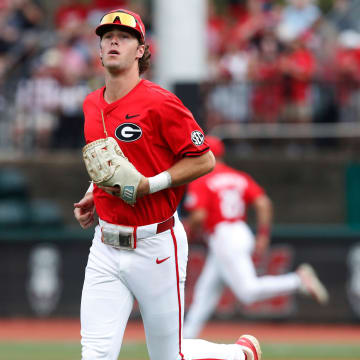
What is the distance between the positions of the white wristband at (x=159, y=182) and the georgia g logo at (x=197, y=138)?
250 mm

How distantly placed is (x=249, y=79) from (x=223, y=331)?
3.85 meters

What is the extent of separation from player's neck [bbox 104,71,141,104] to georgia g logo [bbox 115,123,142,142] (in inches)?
8.3

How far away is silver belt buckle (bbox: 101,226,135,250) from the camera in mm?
5242

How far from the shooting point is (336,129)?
529 inches

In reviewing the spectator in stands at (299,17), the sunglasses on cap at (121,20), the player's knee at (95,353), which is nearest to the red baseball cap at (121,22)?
the sunglasses on cap at (121,20)

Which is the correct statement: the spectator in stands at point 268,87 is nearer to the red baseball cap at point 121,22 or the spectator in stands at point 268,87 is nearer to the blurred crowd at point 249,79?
the blurred crowd at point 249,79

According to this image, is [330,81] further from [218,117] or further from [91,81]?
[91,81]

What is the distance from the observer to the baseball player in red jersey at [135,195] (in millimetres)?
5172

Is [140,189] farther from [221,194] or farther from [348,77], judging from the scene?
[348,77]

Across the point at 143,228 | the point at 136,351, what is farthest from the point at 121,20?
the point at 136,351

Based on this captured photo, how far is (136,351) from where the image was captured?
10055 mm

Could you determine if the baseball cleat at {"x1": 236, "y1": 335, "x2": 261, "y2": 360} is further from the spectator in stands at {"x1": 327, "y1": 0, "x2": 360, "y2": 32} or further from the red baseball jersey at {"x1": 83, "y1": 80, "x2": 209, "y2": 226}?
the spectator in stands at {"x1": 327, "y1": 0, "x2": 360, "y2": 32}

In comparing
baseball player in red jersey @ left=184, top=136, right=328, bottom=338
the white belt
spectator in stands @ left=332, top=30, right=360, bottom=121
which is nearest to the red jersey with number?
baseball player in red jersey @ left=184, top=136, right=328, bottom=338

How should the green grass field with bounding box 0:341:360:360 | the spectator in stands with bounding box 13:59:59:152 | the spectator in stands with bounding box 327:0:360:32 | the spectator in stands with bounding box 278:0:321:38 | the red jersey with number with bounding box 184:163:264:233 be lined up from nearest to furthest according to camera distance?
the green grass field with bounding box 0:341:360:360
the red jersey with number with bounding box 184:163:264:233
the spectator in stands with bounding box 13:59:59:152
the spectator in stands with bounding box 278:0:321:38
the spectator in stands with bounding box 327:0:360:32
